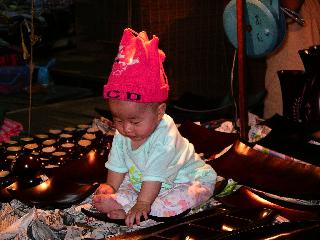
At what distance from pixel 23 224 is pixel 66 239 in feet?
0.65

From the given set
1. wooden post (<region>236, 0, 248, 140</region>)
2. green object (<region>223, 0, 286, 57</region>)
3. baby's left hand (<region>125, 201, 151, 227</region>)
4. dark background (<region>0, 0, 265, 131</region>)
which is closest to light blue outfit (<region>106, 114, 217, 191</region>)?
baby's left hand (<region>125, 201, 151, 227</region>)

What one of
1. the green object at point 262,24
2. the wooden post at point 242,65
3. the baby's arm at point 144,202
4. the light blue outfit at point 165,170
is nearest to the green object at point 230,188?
the light blue outfit at point 165,170

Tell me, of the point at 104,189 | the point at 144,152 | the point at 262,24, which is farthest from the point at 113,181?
the point at 262,24

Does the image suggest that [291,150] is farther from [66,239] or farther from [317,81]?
[66,239]

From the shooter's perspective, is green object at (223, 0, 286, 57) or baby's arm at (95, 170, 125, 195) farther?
green object at (223, 0, 286, 57)

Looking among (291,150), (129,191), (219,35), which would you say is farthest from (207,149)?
(219,35)

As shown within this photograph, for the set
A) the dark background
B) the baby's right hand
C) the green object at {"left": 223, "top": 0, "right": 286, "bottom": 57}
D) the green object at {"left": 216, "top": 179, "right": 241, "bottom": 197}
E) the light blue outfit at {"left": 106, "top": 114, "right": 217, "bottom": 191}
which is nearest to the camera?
the light blue outfit at {"left": 106, "top": 114, "right": 217, "bottom": 191}

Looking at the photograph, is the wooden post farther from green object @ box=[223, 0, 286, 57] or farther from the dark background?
the dark background

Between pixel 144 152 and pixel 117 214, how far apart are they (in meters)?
0.27

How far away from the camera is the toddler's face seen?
2.05 m

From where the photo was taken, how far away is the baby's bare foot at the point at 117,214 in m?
2.14

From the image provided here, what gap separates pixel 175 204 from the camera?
87.0 inches

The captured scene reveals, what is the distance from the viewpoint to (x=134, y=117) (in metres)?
2.07

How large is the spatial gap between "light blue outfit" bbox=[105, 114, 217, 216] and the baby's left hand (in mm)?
101
